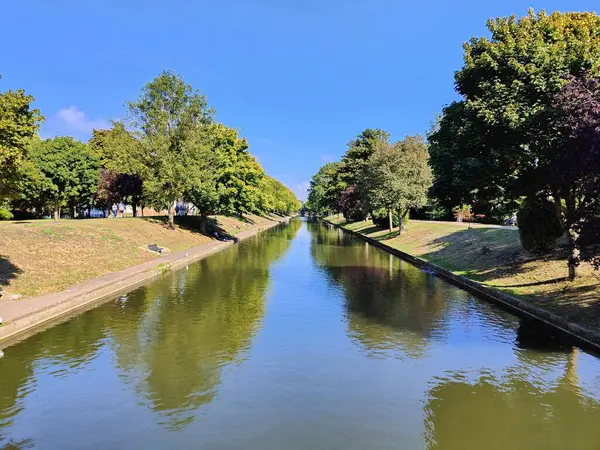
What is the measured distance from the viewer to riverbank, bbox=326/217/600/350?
12.7 meters

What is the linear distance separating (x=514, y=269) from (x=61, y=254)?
70.7 feet

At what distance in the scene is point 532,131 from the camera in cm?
1385

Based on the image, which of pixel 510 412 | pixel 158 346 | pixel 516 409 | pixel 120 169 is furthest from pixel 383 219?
pixel 510 412

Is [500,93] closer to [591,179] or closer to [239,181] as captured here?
[591,179]

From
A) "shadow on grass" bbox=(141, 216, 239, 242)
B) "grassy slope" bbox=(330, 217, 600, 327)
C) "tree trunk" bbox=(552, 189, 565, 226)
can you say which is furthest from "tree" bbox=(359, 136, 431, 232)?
"tree trunk" bbox=(552, 189, 565, 226)

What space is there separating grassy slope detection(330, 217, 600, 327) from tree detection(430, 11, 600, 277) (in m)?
1.01

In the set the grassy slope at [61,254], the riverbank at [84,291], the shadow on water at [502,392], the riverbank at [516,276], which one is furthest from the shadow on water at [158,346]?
the riverbank at [516,276]

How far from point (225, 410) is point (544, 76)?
1409 centimetres

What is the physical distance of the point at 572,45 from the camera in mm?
14133

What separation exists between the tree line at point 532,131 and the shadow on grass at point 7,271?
17.4 meters

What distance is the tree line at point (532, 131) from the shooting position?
11742 mm

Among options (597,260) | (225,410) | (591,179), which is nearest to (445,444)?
(225,410)

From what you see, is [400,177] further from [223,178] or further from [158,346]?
[158,346]

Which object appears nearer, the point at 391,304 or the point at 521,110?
the point at 521,110
